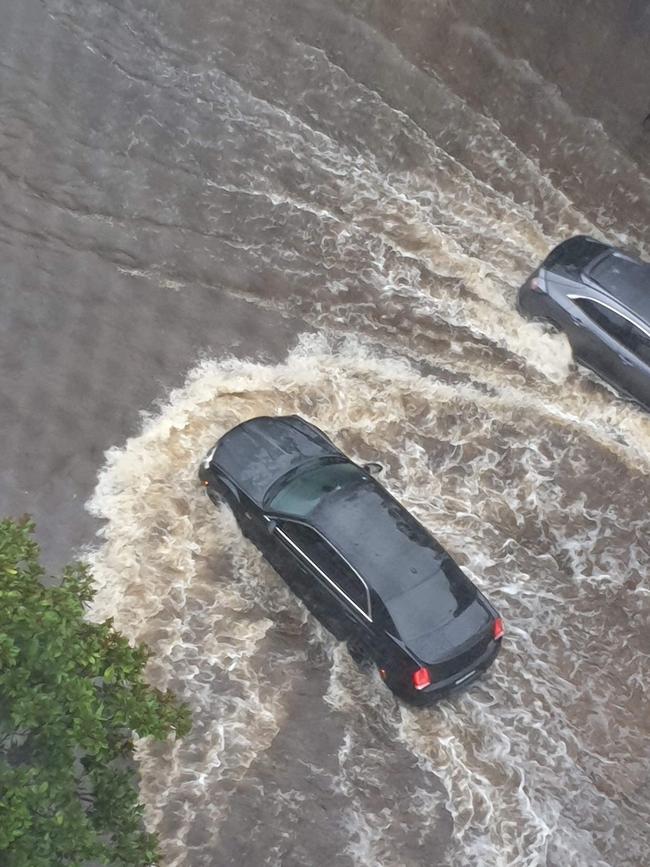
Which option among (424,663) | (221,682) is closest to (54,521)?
(221,682)

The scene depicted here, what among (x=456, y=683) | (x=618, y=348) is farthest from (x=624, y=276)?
(x=456, y=683)

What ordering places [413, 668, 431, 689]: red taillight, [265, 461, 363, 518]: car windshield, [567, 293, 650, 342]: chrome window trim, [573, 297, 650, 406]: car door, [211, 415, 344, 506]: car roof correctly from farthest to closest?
[573, 297, 650, 406]: car door → [567, 293, 650, 342]: chrome window trim → [211, 415, 344, 506]: car roof → [265, 461, 363, 518]: car windshield → [413, 668, 431, 689]: red taillight

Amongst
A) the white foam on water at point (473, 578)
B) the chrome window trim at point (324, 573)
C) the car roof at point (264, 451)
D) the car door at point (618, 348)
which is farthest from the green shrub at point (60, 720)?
the car door at point (618, 348)

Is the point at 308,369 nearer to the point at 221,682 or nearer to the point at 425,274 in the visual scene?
the point at 425,274

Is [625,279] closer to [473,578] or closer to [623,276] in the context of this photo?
[623,276]

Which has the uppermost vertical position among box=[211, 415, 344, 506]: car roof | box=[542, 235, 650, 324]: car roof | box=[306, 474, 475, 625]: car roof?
box=[542, 235, 650, 324]: car roof

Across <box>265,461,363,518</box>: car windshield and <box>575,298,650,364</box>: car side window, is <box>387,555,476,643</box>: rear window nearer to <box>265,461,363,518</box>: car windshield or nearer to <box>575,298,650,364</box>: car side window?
<box>265,461,363,518</box>: car windshield

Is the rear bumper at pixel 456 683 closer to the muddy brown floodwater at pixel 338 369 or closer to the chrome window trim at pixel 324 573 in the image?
the muddy brown floodwater at pixel 338 369

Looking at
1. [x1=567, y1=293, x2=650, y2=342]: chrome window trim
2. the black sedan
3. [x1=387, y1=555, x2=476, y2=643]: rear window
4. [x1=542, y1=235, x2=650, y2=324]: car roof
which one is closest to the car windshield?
[x1=387, y1=555, x2=476, y2=643]: rear window
